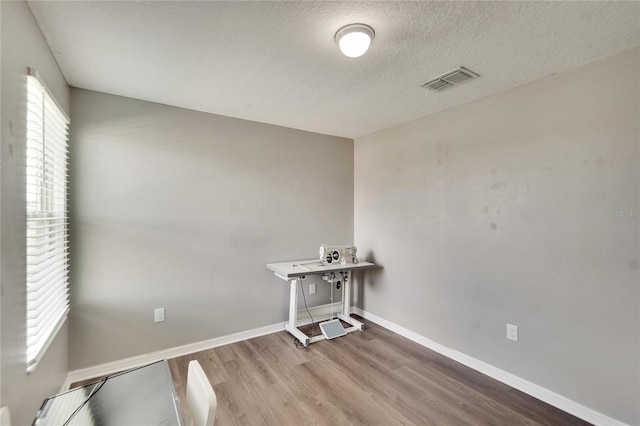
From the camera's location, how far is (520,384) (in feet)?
7.45

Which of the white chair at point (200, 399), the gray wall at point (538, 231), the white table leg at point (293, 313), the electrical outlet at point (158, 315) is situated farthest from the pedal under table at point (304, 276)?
the white chair at point (200, 399)

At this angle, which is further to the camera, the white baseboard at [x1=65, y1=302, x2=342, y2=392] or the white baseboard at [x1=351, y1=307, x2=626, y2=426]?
the white baseboard at [x1=65, y1=302, x2=342, y2=392]

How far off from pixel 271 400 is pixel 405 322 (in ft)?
5.68

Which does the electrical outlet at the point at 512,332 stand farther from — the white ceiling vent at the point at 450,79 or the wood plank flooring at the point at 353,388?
the white ceiling vent at the point at 450,79

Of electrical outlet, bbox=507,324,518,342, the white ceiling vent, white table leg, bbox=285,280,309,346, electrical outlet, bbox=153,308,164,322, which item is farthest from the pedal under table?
the white ceiling vent

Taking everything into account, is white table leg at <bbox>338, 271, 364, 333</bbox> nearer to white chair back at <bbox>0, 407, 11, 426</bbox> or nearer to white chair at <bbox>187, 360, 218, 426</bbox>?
white chair at <bbox>187, 360, 218, 426</bbox>

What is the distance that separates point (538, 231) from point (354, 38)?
195 cm

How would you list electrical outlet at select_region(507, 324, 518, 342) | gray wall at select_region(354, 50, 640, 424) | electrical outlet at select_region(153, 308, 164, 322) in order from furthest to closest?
electrical outlet at select_region(153, 308, 164, 322)
electrical outlet at select_region(507, 324, 518, 342)
gray wall at select_region(354, 50, 640, 424)

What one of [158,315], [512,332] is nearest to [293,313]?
[158,315]

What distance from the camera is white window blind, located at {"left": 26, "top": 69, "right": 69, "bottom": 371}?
1.49 m

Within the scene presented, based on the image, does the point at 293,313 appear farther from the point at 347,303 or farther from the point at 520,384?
the point at 520,384

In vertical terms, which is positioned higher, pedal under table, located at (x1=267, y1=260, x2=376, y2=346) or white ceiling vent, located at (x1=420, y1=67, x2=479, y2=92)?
white ceiling vent, located at (x1=420, y1=67, x2=479, y2=92)

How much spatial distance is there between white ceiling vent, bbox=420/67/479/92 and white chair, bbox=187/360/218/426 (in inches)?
94.5

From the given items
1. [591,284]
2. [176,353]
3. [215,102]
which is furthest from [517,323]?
[215,102]
